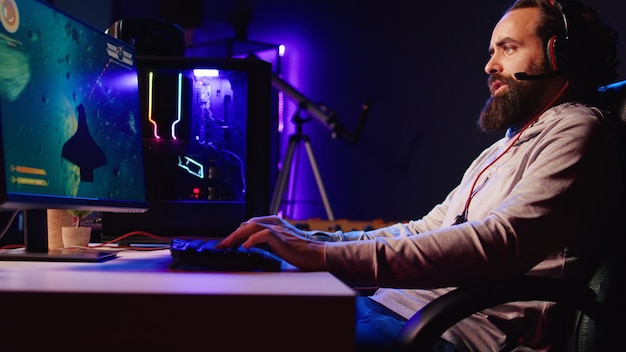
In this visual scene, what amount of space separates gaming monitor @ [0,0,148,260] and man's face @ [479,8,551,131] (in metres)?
0.89

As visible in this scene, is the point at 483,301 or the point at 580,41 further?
the point at 580,41

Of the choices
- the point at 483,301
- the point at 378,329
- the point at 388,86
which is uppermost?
the point at 388,86

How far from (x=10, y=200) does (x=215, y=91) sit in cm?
A: 83

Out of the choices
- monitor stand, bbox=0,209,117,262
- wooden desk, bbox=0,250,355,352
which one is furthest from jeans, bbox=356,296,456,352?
monitor stand, bbox=0,209,117,262

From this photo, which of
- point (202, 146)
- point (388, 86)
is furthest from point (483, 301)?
point (388, 86)

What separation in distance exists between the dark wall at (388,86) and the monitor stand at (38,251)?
312cm

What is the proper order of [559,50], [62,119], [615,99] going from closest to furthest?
[62,119] → [615,99] → [559,50]

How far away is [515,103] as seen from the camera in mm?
1464

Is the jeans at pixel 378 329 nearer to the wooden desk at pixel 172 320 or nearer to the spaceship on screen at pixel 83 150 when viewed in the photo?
the wooden desk at pixel 172 320

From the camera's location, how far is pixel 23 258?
3.57ft

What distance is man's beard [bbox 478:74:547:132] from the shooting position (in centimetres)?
144

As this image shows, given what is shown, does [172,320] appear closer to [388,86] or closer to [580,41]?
[580,41]

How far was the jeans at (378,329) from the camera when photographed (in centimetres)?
100

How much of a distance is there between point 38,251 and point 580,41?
49.6 inches
